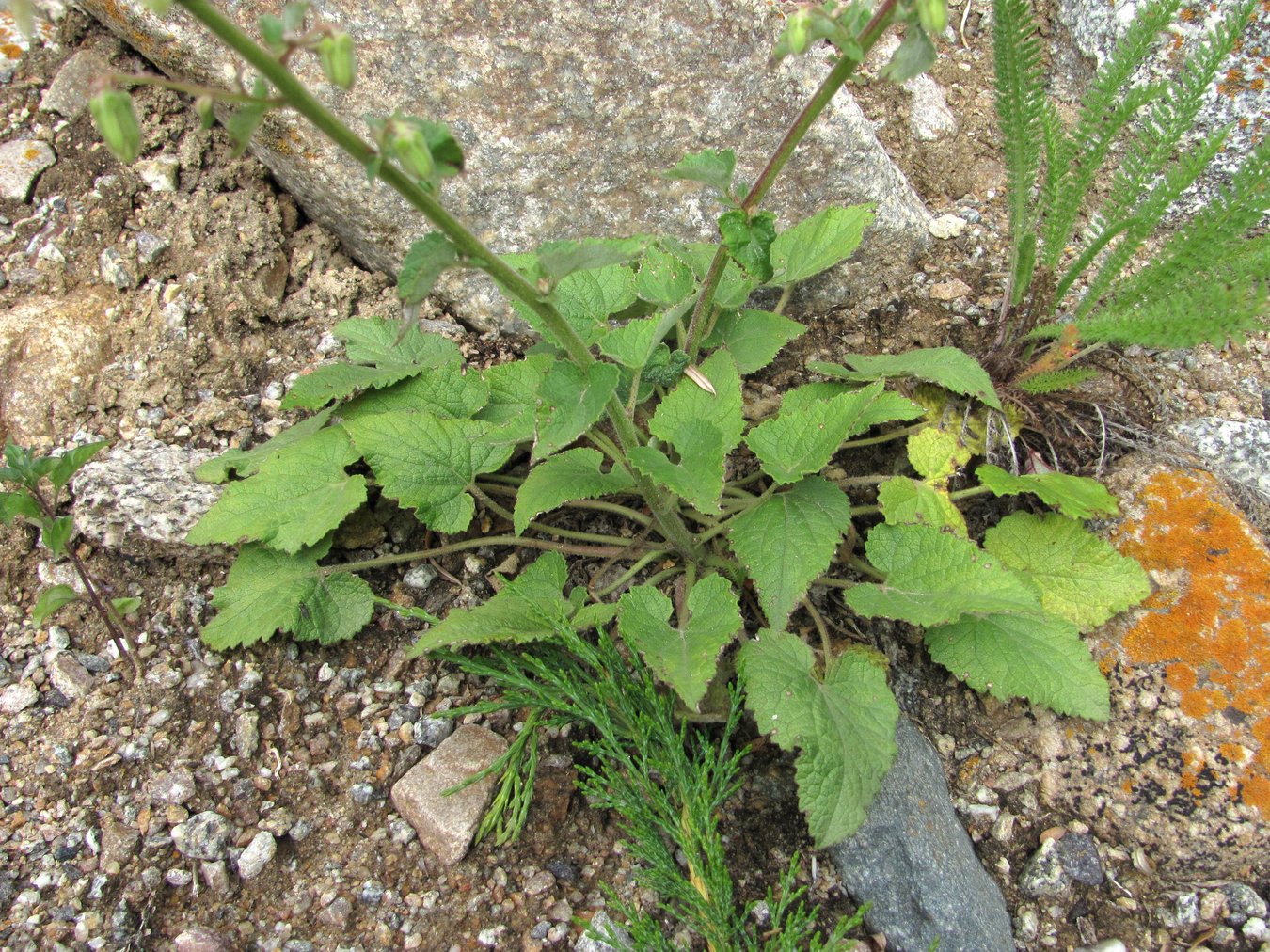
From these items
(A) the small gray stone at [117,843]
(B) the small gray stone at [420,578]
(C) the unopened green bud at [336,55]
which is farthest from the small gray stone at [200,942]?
(C) the unopened green bud at [336,55]

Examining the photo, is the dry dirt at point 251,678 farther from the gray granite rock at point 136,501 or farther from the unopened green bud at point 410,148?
the unopened green bud at point 410,148

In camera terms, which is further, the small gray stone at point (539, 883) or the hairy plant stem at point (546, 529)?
the hairy plant stem at point (546, 529)

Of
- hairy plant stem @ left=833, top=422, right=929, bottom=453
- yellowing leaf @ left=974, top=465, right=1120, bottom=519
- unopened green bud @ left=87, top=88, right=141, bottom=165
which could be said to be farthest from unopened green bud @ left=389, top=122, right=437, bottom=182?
yellowing leaf @ left=974, top=465, right=1120, bottom=519

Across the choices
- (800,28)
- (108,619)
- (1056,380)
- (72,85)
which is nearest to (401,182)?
(800,28)

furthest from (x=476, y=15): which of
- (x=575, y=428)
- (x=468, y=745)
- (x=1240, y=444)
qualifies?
(x=1240, y=444)

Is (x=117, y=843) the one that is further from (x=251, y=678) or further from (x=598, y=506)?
Answer: (x=598, y=506)
